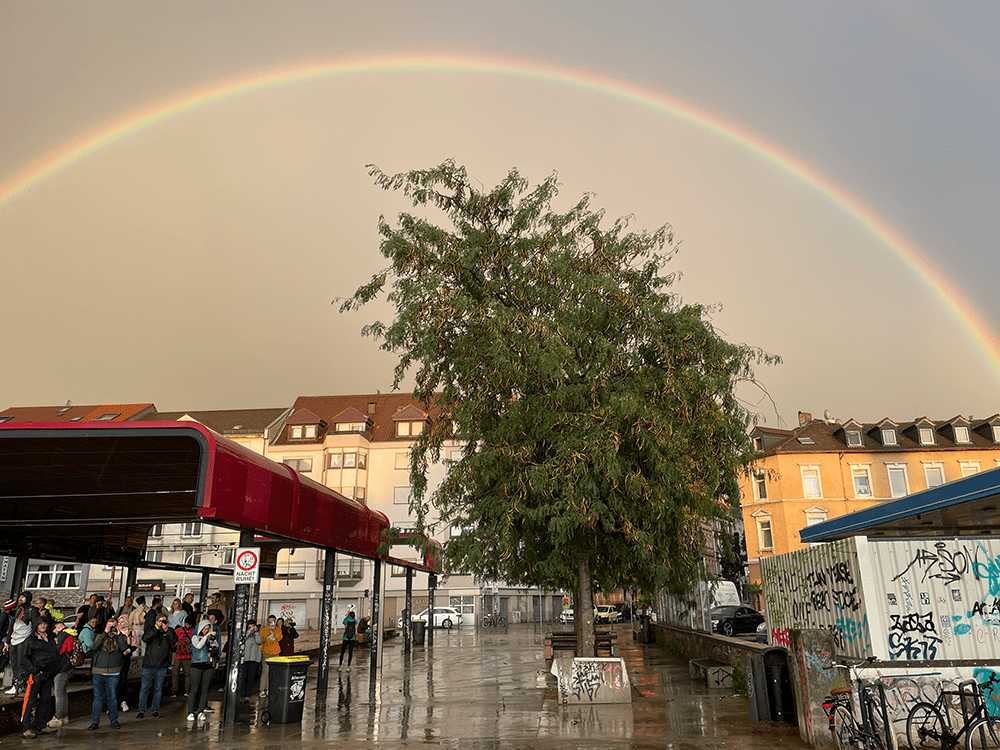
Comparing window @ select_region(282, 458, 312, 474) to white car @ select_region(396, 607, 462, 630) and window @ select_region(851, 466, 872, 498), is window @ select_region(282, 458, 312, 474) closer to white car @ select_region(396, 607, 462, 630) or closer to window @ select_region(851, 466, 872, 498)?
white car @ select_region(396, 607, 462, 630)

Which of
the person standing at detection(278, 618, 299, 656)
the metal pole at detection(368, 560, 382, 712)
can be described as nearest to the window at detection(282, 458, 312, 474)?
the metal pole at detection(368, 560, 382, 712)

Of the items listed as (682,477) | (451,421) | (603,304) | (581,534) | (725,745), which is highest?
(603,304)

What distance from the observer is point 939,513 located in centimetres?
1329

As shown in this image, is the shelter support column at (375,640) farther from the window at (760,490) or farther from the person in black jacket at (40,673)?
the window at (760,490)

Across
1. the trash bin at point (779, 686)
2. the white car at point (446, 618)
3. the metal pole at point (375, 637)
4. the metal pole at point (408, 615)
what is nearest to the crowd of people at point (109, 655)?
the metal pole at point (375, 637)

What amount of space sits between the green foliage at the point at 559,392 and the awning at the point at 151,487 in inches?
106

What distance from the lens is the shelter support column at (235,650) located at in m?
12.5

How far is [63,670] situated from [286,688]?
3.67 m

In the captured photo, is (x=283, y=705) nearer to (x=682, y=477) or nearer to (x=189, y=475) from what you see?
(x=189, y=475)

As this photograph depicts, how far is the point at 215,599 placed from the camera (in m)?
16.5

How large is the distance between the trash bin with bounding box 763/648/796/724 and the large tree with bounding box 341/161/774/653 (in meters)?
3.38

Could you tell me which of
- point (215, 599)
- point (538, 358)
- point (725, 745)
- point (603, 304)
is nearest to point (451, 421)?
point (538, 358)

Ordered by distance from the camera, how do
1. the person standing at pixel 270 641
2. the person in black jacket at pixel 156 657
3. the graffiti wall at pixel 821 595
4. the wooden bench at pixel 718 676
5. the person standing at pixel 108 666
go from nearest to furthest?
the graffiti wall at pixel 821 595 < the person standing at pixel 108 666 < the person in black jacket at pixel 156 657 < the person standing at pixel 270 641 < the wooden bench at pixel 718 676

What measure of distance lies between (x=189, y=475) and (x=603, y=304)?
936 centimetres
